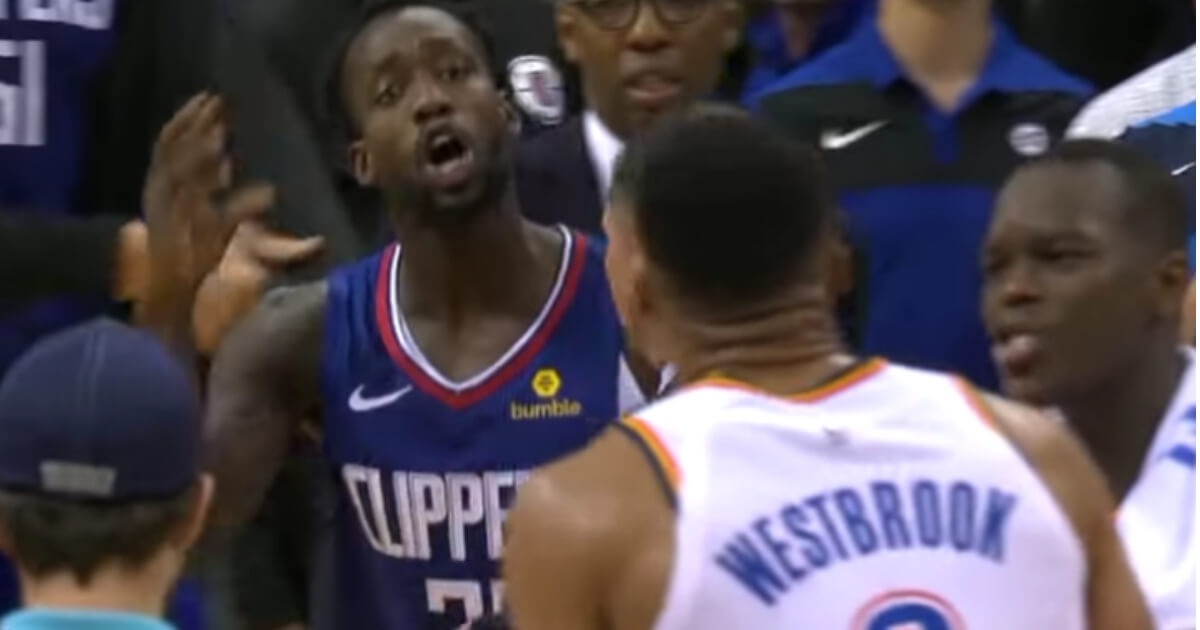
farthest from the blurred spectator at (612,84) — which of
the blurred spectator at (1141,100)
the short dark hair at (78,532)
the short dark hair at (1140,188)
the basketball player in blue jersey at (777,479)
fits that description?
the short dark hair at (78,532)

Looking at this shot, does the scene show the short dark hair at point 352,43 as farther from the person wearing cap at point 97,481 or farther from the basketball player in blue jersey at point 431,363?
the person wearing cap at point 97,481

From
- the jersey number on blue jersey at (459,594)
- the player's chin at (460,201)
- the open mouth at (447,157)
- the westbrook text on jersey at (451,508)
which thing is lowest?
the jersey number on blue jersey at (459,594)

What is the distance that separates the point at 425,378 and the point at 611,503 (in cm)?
148

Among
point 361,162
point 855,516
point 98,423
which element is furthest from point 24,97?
point 855,516

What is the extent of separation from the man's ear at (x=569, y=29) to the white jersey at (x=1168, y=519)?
5.53ft

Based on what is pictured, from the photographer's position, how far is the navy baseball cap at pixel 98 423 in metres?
2.95

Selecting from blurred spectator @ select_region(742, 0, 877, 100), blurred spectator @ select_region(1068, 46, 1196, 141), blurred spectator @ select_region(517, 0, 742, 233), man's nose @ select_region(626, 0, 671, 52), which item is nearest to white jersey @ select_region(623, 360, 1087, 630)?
blurred spectator @ select_region(1068, 46, 1196, 141)

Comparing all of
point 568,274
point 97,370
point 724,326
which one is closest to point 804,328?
point 724,326

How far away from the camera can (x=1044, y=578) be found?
3064 millimetres

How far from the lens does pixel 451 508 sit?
171 inches

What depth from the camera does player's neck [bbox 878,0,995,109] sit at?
4805mm

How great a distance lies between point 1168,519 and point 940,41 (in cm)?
150

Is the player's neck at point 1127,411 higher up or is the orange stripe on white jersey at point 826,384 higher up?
the orange stripe on white jersey at point 826,384

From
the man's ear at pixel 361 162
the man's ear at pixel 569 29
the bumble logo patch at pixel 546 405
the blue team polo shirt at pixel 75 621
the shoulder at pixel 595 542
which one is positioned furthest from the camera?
the man's ear at pixel 569 29
